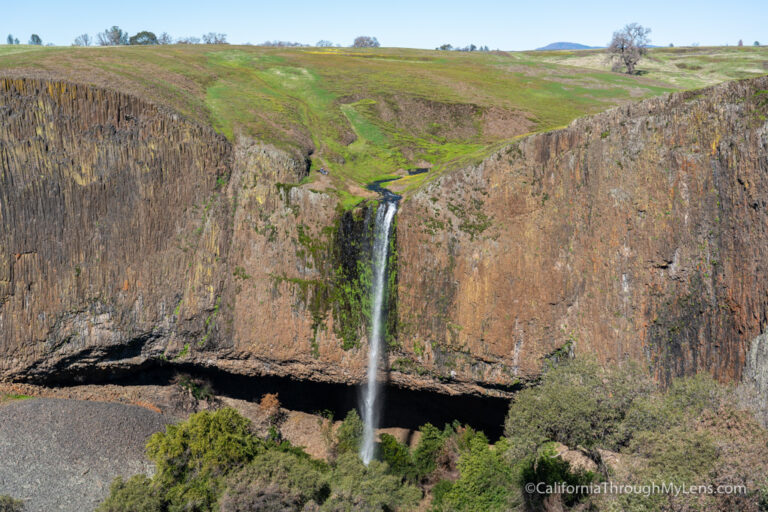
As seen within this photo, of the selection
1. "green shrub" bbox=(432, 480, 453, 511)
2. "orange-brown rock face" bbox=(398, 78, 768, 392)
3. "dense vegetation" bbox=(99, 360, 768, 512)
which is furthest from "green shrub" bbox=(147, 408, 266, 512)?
"orange-brown rock face" bbox=(398, 78, 768, 392)

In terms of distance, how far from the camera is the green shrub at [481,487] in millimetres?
25156

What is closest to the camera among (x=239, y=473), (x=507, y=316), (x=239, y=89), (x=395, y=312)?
(x=239, y=473)

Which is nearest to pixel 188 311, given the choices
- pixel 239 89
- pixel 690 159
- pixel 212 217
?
pixel 212 217

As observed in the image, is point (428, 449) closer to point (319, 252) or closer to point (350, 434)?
point (350, 434)

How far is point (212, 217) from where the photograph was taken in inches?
1347

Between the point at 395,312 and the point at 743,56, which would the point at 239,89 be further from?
the point at 743,56

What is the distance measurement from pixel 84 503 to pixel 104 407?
A: 7203 mm

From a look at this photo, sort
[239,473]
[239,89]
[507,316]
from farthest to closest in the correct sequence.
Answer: [239,89] < [507,316] < [239,473]

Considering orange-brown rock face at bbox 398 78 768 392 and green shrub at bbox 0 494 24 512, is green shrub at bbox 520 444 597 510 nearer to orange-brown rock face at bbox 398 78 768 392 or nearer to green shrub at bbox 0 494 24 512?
orange-brown rock face at bbox 398 78 768 392

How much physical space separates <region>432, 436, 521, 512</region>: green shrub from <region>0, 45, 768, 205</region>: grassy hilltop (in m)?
15.2

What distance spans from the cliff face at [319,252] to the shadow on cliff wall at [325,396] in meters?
1.07

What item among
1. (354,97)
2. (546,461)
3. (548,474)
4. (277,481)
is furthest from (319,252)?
(354,97)

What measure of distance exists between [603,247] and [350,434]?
1636cm

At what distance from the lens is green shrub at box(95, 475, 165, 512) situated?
23109 mm
